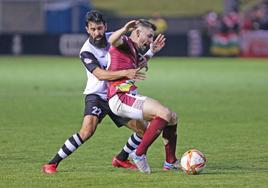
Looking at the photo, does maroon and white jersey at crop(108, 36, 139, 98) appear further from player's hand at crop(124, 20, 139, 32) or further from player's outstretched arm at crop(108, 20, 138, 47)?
player's hand at crop(124, 20, 139, 32)

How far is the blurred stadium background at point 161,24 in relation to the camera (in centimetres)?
4184

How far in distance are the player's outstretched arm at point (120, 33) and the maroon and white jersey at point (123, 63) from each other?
7.8 inches

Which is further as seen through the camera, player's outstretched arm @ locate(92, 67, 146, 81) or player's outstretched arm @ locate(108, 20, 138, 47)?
player's outstretched arm @ locate(92, 67, 146, 81)

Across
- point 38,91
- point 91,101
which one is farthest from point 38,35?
point 91,101

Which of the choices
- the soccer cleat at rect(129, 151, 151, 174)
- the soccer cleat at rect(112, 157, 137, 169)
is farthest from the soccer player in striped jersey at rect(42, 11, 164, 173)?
the soccer cleat at rect(129, 151, 151, 174)

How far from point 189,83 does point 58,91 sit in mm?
4883

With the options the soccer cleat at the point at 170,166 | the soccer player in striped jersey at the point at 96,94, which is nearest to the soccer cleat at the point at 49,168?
the soccer player in striped jersey at the point at 96,94

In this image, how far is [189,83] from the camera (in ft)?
89.2

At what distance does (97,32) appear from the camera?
10523mm

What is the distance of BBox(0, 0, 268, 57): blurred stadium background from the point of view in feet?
137

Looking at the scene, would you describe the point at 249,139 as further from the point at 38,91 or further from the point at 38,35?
the point at 38,35

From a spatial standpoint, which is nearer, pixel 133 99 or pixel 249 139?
pixel 133 99

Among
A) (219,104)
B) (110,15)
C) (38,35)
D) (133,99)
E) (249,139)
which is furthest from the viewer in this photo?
(110,15)

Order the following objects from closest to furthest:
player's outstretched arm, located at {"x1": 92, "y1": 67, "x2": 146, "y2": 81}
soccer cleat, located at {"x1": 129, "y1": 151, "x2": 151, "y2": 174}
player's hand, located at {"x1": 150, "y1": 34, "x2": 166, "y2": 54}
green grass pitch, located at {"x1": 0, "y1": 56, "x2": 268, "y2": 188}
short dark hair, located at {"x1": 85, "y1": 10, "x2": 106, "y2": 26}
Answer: green grass pitch, located at {"x1": 0, "y1": 56, "x2": 268, "y2": 188}
player's outstretched arm, located at {"x1": 92, "y1": 67, "x2": 146, "y2": 81}
soccer cleat, located at {"x1": 129, "y1": 151, "x2": 151, "y2": 174}
short dark hair, located at {"x1": 85, "y1": 10, "x2": 106, "y2": 26}
player's hand, located at {"x1": 150, "y1": 34, "x2": 166, "y2": 54}
